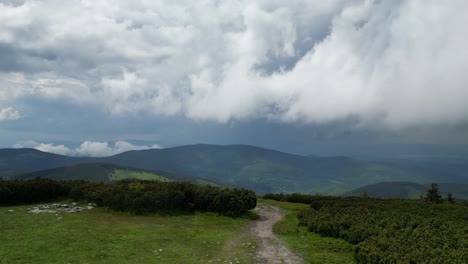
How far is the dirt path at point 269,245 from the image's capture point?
782 inches

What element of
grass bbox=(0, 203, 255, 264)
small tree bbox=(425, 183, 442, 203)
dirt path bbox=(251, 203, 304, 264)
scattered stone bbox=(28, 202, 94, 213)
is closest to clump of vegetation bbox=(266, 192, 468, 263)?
dirt path bbox=(251, 203, 304, 264)

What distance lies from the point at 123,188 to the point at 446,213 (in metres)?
33.5

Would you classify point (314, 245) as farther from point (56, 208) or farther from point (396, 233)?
point (56, 208)

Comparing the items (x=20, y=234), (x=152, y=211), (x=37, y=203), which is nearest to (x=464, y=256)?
(x=152, y=211)

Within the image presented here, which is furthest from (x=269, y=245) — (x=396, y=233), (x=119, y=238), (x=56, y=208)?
(x=56, y=208)

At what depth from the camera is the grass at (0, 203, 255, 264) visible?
18766 mm

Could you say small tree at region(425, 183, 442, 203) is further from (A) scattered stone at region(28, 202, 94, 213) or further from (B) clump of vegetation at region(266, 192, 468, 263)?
(A) scattered stone at region(28, 202, 94, 213)

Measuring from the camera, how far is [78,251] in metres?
19.5

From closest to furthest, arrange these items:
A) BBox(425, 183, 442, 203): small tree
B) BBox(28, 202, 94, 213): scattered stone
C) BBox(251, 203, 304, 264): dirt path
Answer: BBox(251, 203, 304, 264): dirt path, BBox(28, 202, 94, 213): scattered stone, BBox(425, 183, 442, 203): small tree

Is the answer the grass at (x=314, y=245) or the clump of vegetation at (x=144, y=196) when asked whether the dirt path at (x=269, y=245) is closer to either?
the grass at (x=314, y=245)

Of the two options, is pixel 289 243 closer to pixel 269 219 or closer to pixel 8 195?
pixel 269 219

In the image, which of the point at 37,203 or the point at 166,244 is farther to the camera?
the point at 37,203

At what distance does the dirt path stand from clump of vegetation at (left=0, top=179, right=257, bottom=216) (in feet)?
8.87

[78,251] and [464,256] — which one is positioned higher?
[464,256]
